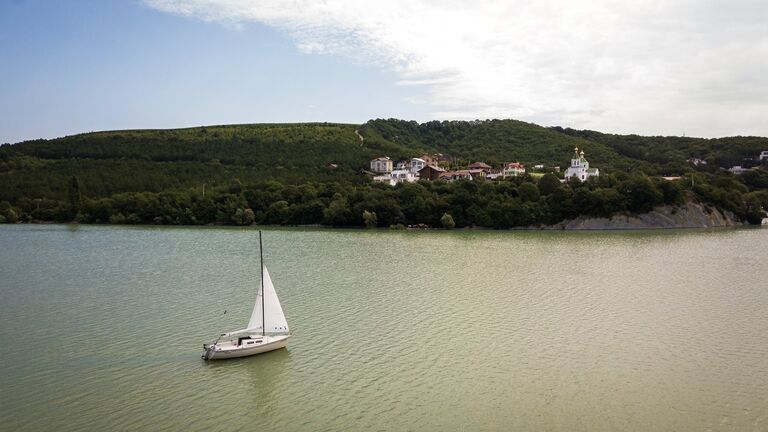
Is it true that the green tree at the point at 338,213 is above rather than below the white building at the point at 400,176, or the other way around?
below

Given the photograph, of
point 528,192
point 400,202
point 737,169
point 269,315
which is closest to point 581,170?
point 528,192

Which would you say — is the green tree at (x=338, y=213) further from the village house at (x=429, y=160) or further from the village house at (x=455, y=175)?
the village house at (x=429, y=160)

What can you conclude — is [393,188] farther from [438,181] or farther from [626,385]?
[626,385]

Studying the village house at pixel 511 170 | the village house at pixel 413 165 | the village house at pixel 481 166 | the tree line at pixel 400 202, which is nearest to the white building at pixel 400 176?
the village house at pixel 413 165

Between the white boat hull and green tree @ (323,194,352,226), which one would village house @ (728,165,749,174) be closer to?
green tree @ (323,194,352,226)

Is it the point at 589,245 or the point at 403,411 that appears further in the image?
the point at 589,245

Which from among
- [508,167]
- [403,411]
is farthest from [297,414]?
[508,167]

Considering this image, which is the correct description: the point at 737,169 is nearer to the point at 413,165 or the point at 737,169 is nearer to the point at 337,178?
the point at 413,165
